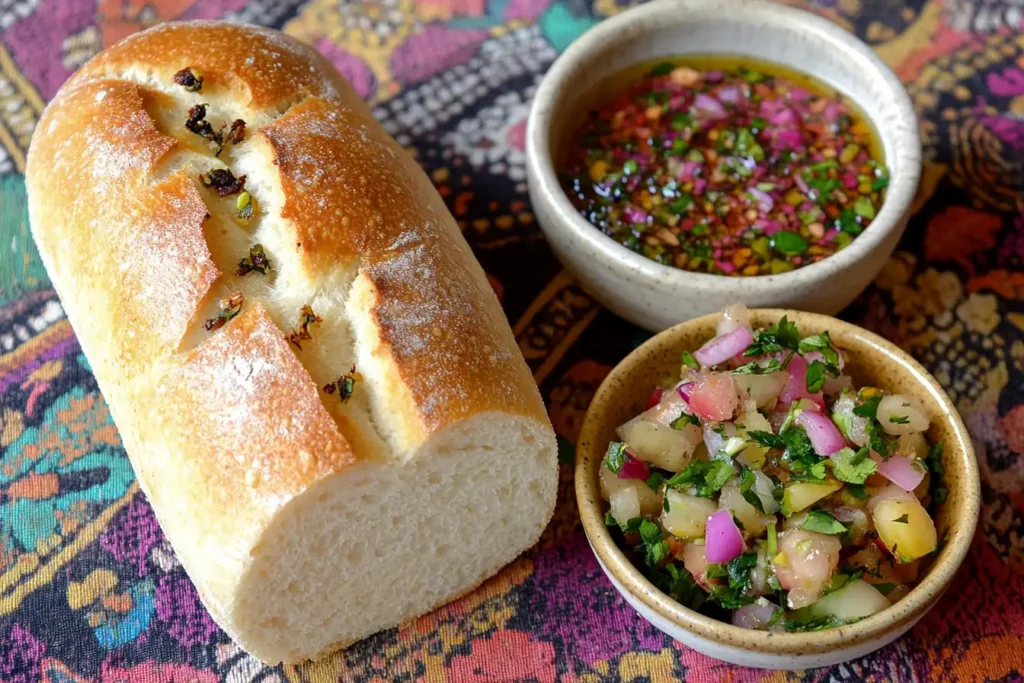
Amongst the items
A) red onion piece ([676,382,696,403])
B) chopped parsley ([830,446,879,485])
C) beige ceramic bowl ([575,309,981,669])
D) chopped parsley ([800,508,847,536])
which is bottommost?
beige ceramic bowl ([575,309,981,669])

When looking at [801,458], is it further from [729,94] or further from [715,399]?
[729,94]

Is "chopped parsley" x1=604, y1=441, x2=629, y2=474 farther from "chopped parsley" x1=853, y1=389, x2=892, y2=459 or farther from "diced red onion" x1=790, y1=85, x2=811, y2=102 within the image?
"diced red onion" x1=790, y1=85, x2=811, y2=102

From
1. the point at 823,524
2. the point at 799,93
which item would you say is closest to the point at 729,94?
the point at 799,93

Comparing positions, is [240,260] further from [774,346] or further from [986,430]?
[986,430]

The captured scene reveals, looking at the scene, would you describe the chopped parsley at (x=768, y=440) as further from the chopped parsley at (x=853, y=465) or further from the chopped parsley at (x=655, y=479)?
the chopped parsley at (x=655, y=479)

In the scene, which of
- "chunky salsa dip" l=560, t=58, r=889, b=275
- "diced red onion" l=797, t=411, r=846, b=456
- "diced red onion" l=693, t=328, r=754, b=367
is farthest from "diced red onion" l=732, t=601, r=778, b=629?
"chunky salsa dip" l=560, t=58, r=889, b=275

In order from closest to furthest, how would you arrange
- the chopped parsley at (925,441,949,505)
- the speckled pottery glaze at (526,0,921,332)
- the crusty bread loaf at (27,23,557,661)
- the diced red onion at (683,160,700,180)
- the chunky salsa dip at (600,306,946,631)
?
the crusty bread loaf at (27,23,557,661)
the chunky salsa dip at (600,306,946,631)
the chopped parsley at (925,441,949,505)
the speckled pottery glaze at (526,0,921,332)
the diced red onion at (683,160,700,180)

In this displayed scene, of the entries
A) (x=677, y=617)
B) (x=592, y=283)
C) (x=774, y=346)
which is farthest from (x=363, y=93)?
(x=677, y=617)
